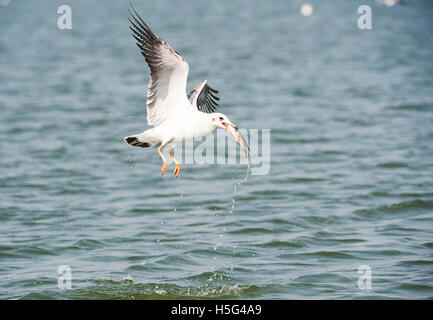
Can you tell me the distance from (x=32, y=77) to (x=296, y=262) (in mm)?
20781

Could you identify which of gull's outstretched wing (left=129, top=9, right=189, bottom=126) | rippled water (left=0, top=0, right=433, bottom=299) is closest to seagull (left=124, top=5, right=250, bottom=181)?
gull's outstretched wing (left=129, top=9, right=189, bottom=126)

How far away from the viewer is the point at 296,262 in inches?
441

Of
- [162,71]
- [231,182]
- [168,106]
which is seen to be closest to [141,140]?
[168,106]

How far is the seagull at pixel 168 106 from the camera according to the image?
9109 millimetres

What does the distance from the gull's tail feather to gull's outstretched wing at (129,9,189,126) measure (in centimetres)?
41

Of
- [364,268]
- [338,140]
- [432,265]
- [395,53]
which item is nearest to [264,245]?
[364,268]

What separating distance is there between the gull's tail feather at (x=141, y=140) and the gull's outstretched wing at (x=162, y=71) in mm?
410

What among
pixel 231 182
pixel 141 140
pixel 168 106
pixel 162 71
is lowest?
pixel 231 182

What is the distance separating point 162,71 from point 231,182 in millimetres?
7227

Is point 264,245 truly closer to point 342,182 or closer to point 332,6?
point 342,182

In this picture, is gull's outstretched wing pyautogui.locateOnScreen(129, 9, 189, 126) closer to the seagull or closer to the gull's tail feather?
the seagull

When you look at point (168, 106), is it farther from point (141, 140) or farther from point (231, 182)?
point (231, 182)

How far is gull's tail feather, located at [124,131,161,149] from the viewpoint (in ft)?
30.9

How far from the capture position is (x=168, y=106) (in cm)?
966
